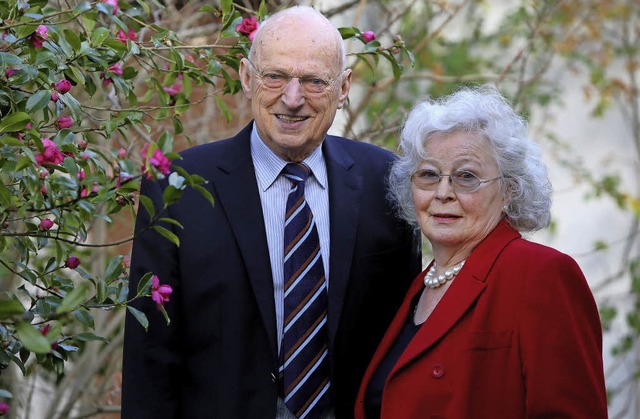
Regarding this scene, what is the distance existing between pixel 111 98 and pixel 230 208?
1.13m

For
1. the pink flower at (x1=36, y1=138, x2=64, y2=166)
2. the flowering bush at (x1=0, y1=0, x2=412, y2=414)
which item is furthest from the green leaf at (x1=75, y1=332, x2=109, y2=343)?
the pink flower at (x1=36, y1=138, x2=64, y2=166)

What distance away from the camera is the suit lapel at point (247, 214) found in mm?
3471

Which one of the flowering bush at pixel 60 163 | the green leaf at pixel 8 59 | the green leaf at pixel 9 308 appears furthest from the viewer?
the green leaf at pixel 8 59

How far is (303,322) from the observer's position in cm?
351

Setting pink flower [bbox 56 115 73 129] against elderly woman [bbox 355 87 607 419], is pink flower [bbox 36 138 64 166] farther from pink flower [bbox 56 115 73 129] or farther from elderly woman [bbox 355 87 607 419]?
elderly woman [bbox 355 87 607 419]

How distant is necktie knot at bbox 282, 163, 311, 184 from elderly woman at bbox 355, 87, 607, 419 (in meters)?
0.31

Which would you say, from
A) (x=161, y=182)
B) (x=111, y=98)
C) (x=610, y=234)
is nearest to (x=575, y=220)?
(x=610, y=234)

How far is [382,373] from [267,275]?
1.56ft

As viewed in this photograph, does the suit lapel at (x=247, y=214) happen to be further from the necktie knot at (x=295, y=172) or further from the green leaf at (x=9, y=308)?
the green leaf at (x=9, y=308)

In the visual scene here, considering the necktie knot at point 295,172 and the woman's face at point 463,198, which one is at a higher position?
the woman's face at point 463,198

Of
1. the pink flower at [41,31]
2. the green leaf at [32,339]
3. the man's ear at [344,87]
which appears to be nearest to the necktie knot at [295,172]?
the man's ear at [344,87]

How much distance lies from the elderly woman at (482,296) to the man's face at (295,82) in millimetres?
305

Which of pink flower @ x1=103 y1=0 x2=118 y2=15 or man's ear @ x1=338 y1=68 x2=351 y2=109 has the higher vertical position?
pink flower @ x1=103 y1=0 x2=118 y2=15

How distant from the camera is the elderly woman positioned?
3092mm
